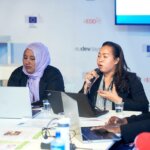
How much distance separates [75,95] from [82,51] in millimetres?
2010

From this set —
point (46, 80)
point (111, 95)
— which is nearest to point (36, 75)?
point (46, 80)

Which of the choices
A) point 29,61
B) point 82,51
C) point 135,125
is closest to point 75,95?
point 135,125

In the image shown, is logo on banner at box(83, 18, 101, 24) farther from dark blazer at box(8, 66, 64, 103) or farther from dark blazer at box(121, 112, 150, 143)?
dark blazer at box(121, 112, 150, 143)

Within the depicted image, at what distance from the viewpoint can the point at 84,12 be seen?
15.7 feet

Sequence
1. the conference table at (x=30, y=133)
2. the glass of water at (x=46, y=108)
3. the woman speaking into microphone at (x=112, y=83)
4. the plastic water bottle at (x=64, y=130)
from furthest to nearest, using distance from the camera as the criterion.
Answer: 1. the woman speaking into microphone at (x=112, y=83)
2. the glass of water at (x=46, y=108)
3. the conference table at (x=30, y=133)
4. the plastic water bottle at (x=64, y=130)

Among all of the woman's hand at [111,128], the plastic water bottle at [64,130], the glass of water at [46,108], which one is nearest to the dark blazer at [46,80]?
A: the glass of water at [46,108]

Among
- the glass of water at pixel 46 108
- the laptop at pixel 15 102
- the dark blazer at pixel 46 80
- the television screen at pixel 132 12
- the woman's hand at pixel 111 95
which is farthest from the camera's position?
the television screen at pixel 132 12

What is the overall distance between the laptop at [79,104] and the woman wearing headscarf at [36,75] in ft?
3.13

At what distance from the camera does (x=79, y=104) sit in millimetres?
2949

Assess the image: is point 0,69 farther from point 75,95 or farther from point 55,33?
point 75,95

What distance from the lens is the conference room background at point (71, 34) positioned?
4715mm

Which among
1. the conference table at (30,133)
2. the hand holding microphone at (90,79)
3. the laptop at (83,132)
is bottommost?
the conference table at (30,133)

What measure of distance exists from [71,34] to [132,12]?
845 millimetres

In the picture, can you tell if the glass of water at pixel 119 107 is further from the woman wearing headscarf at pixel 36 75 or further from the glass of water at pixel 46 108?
the woman wearing headscarf at pixel 36 75
